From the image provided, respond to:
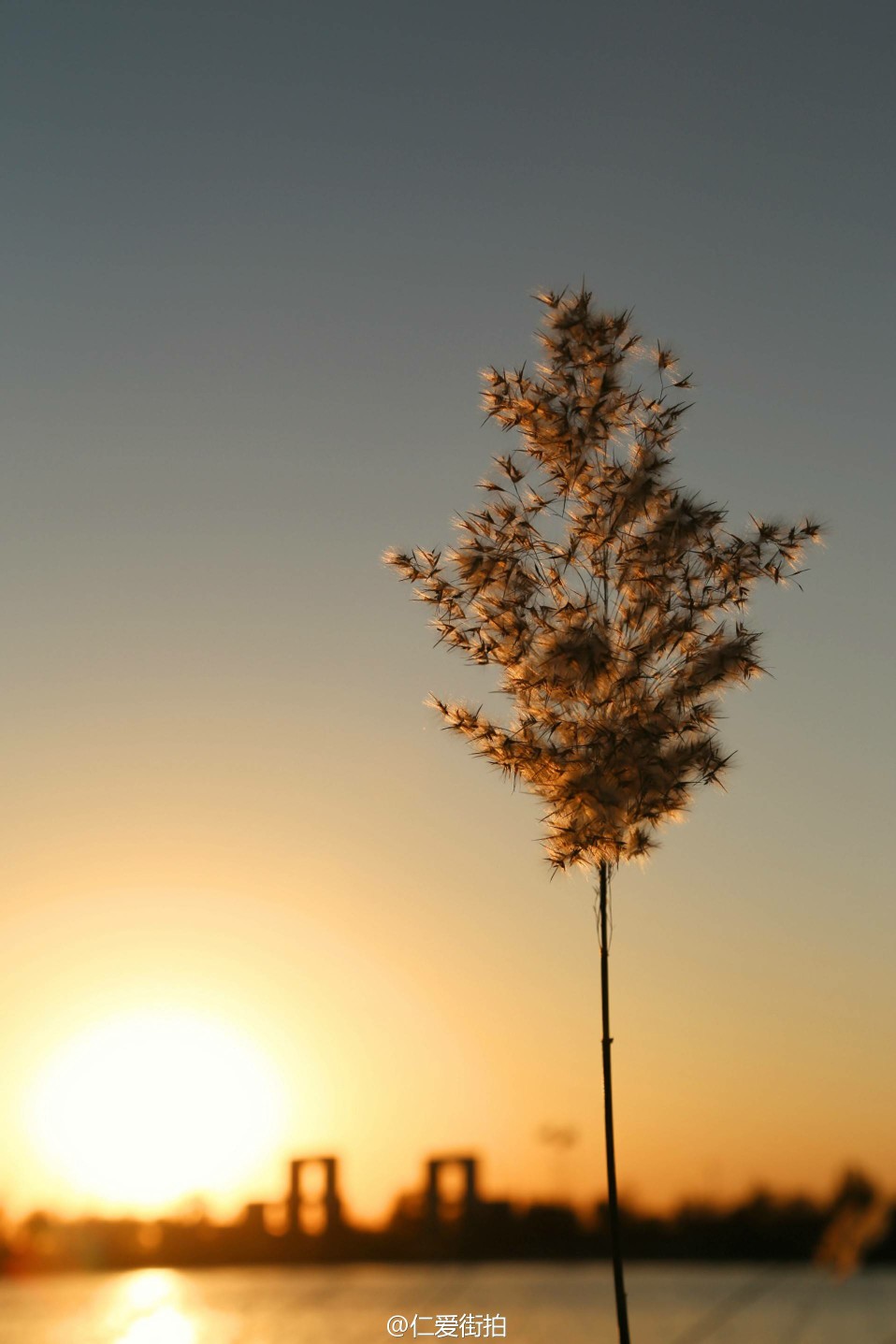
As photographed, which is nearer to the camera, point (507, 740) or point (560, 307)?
point (507, 740)

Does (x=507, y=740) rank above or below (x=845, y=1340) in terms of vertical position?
above

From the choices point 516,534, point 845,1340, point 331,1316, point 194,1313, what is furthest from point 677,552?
point 194,1313

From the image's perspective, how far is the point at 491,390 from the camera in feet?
21.2

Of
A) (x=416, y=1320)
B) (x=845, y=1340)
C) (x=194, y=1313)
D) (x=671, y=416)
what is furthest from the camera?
(x=194, y=1313)

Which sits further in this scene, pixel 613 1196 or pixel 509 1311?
pixel 509 1311

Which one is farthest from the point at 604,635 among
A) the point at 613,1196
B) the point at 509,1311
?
the point at 509,1311

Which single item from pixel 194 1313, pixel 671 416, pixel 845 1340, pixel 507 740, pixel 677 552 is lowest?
pixel 194 1313

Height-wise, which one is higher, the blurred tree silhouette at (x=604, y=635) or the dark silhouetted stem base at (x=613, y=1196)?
the blurred tree silhouette at (x=604, y=635)

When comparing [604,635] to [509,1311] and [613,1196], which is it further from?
[509,1311]

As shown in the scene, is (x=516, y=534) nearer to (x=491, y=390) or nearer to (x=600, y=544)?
(x=600, y=544)

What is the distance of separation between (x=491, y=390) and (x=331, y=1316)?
13.3 m

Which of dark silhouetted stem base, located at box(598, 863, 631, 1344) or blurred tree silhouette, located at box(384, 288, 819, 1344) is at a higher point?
blurred tree silhouette, located at box(384, 288, 819, 1344)

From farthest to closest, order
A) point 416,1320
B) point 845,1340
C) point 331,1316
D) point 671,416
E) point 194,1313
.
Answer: point 194,1313 < point 331,1316 < point 845,1340 < point 416,1320 < point 671,416

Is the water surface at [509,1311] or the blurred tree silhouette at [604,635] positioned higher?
the blurred tree silhouette at [604,635]
